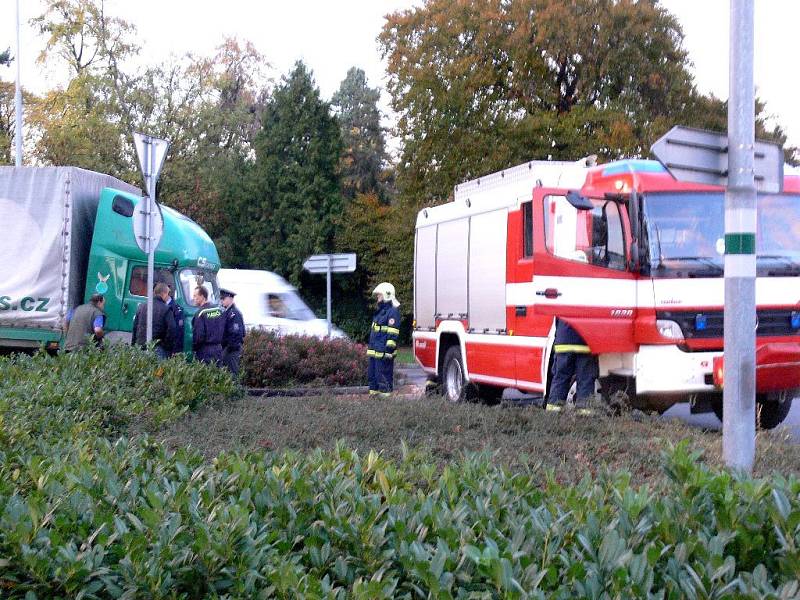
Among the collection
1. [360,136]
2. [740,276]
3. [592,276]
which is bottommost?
[740,276]

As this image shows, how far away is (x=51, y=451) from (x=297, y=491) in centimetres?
186

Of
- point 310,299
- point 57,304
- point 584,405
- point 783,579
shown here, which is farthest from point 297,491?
point 310,299

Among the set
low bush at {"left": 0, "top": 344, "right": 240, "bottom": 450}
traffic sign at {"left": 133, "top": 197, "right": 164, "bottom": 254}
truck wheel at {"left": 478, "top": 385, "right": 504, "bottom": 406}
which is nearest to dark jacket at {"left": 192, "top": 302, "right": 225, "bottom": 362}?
traffic sign at {"left": 133, "top": 197, "right": 164, "bottom": 254}

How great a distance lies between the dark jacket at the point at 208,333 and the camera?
12.0m

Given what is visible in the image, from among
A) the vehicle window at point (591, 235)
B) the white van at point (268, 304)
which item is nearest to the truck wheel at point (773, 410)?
the vehicle window at point (591, 235)

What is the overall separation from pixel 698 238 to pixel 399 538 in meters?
7.65

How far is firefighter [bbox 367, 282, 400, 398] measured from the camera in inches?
576

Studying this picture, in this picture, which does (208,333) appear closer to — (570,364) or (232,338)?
(232,338)

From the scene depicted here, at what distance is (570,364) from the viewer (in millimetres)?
10180

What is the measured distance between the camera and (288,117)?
41.3m

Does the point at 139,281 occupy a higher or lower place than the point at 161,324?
higher

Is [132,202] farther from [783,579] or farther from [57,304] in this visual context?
[783,579]

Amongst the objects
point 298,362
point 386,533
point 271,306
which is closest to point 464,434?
point 386,533

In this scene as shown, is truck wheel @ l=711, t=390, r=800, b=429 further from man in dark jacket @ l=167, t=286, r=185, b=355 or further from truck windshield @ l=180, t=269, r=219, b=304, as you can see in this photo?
truck windshield @ l=180, t=269, r=219, b=304
